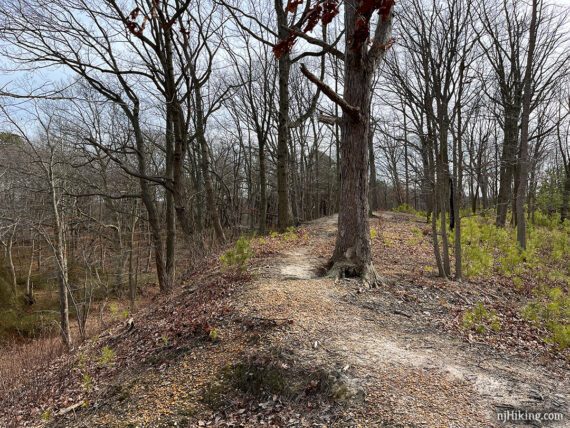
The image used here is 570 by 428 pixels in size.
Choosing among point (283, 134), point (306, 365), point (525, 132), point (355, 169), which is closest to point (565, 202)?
point (525, 132)

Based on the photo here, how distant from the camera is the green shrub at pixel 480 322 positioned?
4301 millimetres

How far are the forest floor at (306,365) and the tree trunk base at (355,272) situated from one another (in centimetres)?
17

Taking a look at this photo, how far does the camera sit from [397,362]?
341 cm

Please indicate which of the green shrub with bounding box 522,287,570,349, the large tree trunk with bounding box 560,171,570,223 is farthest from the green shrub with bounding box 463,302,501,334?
the large tree trunk with bounding box 560,171,570,223

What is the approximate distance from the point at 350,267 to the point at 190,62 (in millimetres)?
7835

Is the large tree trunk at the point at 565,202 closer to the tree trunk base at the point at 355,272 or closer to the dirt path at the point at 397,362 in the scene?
the tree trunk base at the point at 355,272

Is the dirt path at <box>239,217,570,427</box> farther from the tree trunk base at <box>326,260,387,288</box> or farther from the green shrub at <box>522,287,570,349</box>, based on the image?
the green shrub at <box>522,287,570,349</box>

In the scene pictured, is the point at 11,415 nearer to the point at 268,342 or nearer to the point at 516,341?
the point at 268,342

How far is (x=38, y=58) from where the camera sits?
313 inches

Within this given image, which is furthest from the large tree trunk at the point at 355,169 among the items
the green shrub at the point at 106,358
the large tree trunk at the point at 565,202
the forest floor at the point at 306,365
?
the large tree trunk at the point at 565,202

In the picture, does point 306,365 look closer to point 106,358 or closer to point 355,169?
point 106,358

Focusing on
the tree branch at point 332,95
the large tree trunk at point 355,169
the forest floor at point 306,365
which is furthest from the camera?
the large tree trunk at point 355,169

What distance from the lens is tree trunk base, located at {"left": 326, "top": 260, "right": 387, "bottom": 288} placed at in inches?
218

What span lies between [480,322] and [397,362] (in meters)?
1.73
